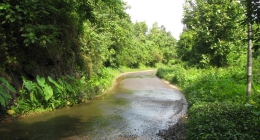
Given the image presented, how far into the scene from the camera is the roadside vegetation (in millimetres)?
5543

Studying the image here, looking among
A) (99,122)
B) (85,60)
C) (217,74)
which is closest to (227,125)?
(99,122)

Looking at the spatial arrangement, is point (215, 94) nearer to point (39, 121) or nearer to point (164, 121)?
point (164, 121)

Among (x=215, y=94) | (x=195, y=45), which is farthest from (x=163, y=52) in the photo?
(x=215, y=94)

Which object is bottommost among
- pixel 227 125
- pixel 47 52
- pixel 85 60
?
pixel 227 125

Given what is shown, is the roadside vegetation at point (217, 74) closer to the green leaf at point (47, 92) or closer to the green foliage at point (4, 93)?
the green foliage at point (4, 93)

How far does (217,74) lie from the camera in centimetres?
1589

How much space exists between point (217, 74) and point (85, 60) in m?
9.80

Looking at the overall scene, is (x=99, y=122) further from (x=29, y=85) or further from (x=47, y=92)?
(x=29, y=85)

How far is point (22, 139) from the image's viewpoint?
6859mm

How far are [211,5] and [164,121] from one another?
15002 mm

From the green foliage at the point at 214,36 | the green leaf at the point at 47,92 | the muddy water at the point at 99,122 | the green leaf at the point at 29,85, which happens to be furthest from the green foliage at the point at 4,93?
the green foliage at the point at 214,36

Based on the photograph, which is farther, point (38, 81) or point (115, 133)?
point (38, 81)

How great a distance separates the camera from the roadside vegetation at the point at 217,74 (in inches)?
218

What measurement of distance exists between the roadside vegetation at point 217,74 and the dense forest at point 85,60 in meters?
0.03
